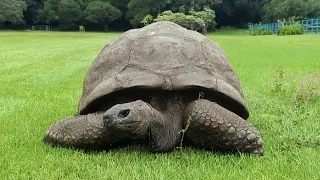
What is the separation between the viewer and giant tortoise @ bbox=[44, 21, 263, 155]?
3.15 metres

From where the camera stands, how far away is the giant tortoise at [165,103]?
3.15 m

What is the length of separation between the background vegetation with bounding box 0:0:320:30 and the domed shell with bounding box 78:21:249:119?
57774mm

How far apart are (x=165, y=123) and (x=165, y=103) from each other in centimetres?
22

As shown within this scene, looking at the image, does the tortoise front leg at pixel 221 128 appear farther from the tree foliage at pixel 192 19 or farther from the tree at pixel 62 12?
the tree at pixel 62 12

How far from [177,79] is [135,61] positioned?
396 millimetres

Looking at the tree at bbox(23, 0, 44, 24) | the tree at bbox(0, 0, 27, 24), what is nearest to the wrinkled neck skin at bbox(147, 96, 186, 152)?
the tree at bbox(0, 0, 27, 24)

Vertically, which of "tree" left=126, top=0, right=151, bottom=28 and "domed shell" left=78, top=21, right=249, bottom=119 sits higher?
"tree" left=126, top=0, right=151, bottom=28

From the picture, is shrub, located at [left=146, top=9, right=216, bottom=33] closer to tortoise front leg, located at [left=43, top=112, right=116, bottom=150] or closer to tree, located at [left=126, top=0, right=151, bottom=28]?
A: tree, located at [left=126, top=0, right=151, bottom=28]

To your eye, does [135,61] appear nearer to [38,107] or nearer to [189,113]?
[189,113]

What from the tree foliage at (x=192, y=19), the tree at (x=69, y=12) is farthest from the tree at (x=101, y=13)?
the tree foliage at (x=192, y=19)

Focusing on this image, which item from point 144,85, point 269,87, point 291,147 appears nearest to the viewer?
point 144,85

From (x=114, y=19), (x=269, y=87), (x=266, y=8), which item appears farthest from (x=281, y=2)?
(x=269, y=87)

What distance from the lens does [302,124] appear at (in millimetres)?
4219

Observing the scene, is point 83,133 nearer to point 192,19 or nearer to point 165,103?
point 165,103
